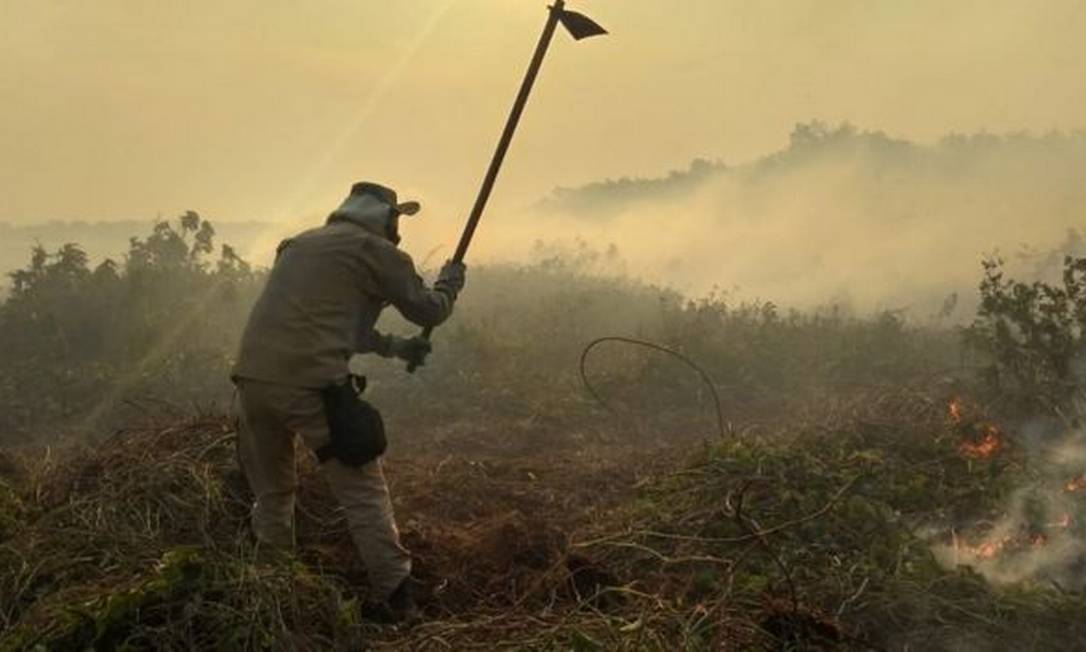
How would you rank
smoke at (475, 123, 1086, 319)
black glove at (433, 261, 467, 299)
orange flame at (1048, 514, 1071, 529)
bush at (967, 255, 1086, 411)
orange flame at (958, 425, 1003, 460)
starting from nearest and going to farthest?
black glove at (433, 261, 467, 299), orange flame at (1048, 514, 1071, 529), orange flame at (958, 425, 1003, 460), bush at (967, 255, 1086, 411), smoke at (475, 123, 1086, 319)

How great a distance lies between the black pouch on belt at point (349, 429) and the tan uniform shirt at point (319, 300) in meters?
0.08

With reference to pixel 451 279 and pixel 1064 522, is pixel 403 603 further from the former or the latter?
pixel 1064 522

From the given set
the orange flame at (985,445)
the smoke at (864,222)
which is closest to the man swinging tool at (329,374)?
the orange flame at (985,445)

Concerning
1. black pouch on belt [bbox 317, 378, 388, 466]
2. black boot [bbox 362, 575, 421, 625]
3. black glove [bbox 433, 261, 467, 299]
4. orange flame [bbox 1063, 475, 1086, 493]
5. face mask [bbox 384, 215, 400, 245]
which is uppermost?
face mask [bbox 384, 215, 400, 245]

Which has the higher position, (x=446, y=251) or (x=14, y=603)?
(x=446, y=251)

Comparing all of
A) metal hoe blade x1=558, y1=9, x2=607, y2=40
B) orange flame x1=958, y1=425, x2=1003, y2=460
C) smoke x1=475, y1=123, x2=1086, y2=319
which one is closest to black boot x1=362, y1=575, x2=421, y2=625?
metal hoe blade x1=558, y1=9, x2=607, y2=40

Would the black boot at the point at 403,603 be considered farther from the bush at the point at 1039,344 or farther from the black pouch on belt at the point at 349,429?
the bush at the point at 1039,344

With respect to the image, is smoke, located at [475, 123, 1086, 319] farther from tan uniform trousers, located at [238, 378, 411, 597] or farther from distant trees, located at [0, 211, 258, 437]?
tan uniform trousers, located at [238, 378, 411, 597]

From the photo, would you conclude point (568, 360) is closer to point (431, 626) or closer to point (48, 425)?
point (48, 425)

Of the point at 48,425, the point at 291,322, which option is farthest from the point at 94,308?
the point at 291,322

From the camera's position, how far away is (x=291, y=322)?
399cm

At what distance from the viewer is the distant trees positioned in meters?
9.27

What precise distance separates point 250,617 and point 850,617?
2407 mm

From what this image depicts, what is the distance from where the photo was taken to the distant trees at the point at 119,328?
9273mm
